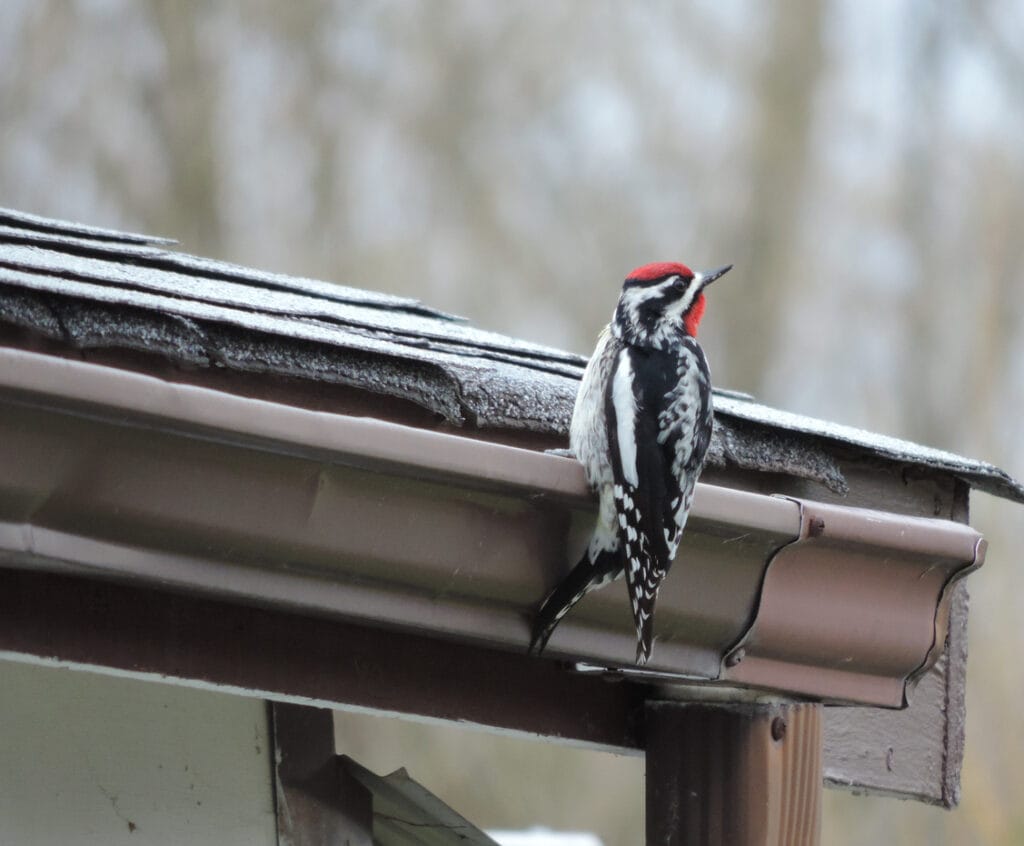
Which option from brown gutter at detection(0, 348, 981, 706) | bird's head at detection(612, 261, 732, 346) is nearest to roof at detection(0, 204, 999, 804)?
brown gutter at detection(0, 348, 981, 706)

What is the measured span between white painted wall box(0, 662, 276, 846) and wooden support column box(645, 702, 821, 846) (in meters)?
0.59

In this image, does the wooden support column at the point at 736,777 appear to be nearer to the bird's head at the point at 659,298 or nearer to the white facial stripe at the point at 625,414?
the white facial stripe at the point at 625,414

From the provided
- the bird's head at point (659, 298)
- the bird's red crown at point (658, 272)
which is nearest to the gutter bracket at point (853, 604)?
the bird's head at point (659, 298)

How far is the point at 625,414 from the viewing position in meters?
2.41

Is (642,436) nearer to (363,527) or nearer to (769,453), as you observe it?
(769,453)

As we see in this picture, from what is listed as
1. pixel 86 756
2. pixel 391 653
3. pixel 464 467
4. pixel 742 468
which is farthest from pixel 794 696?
pixel 86 756

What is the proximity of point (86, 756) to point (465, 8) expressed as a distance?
439 inches

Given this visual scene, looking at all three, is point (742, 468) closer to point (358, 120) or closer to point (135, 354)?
point (135, 354)

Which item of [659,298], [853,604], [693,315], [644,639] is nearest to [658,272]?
[659,298]

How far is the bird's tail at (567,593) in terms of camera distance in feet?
6.25

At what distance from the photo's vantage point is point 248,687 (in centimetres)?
191

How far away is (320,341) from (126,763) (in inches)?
26.8

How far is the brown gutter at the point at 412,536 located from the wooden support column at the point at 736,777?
0.11 meters

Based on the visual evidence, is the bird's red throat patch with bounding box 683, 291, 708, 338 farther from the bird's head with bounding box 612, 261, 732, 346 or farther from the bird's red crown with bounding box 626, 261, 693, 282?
the bird's red crown with bounding box 626, 261, 693, 282
